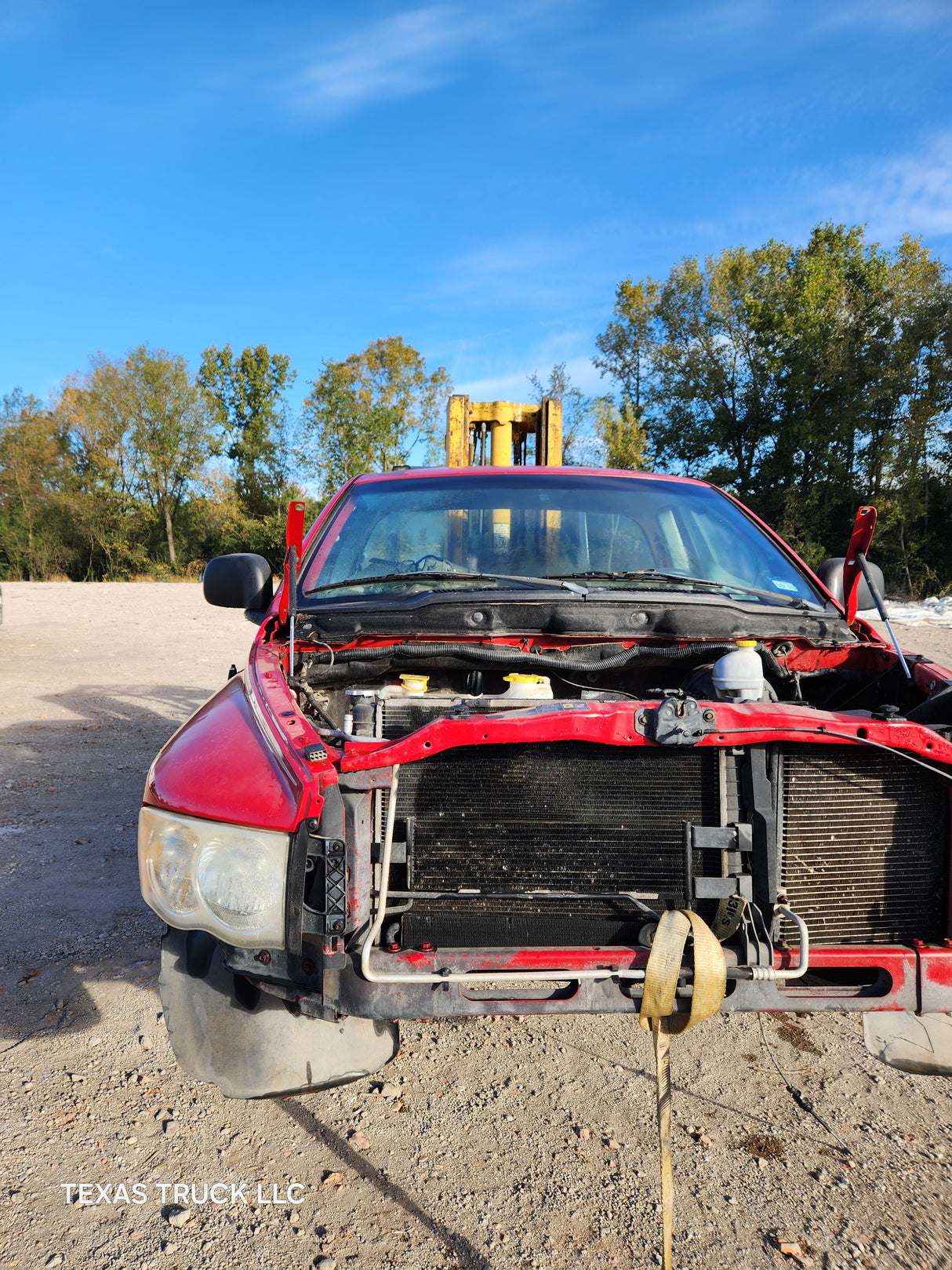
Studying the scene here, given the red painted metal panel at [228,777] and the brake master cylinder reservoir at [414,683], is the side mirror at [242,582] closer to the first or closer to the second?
the brake master cylinder reservoir at [414,683]

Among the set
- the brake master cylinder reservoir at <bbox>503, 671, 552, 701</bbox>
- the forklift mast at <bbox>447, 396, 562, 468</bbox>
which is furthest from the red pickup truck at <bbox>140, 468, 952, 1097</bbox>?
the forklift mast at <bbox>447, 396, 562, 468</bbox>

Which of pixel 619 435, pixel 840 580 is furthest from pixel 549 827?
pixel 619 435

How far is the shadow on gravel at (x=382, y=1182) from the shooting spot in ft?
5.65

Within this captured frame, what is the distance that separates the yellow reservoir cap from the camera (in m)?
2.40

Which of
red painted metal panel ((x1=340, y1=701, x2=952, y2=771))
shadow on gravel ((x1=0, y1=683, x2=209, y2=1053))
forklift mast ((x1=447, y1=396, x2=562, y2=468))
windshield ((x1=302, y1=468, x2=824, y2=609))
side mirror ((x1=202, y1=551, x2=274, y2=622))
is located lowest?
shadow on gravel ((x1=0, y1=683, x2=209, y2=1053))

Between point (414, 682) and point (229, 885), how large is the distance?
0.92 metres

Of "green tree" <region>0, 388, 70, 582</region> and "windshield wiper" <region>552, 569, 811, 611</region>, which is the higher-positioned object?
"green tree" <region>0, 388, 70, 582</region>

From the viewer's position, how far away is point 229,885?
1690mm

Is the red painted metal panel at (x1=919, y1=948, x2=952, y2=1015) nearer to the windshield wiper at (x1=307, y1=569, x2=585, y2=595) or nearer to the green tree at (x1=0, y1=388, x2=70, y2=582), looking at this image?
the windshield wiper at (x1=307, y1=569, x2=585, y2=595)

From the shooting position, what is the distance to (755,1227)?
179 centimetres

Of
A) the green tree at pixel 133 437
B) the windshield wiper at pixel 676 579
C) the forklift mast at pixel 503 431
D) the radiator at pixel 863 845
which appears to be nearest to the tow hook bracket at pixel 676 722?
the radiator at pixel 863 845

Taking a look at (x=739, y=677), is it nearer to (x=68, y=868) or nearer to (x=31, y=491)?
(x=68, y=868)

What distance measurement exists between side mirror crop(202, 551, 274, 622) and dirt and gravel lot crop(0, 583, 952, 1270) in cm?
139

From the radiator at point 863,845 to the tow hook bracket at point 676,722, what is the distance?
9.6 inches
